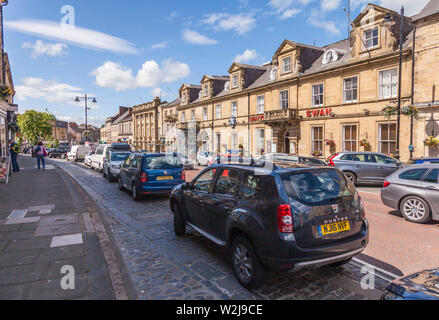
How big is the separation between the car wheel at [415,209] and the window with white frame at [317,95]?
60.8 feet

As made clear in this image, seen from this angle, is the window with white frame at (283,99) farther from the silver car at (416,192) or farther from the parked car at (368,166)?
the silver car at (416,192)

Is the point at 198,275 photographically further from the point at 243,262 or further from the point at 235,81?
the point at 235,81

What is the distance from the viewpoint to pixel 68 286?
3.71 metres

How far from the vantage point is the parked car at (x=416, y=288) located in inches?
94.0

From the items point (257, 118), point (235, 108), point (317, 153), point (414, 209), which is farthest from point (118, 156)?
point (235, 108)

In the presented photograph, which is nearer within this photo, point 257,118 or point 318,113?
point 318,113

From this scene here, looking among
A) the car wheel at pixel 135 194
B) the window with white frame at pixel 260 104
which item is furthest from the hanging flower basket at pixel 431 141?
the car wheel at pixel 135 194

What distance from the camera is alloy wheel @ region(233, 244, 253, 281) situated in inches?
152

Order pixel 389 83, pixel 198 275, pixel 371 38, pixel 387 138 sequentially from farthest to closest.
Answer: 1. pixel 371 38
2. pixel 387 138
3. pixel 389 83
4. pixel 198 275

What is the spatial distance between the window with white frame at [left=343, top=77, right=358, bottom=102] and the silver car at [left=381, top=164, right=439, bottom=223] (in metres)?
16.1

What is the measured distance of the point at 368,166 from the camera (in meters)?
13.2

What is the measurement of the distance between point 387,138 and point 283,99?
10.7 metres
